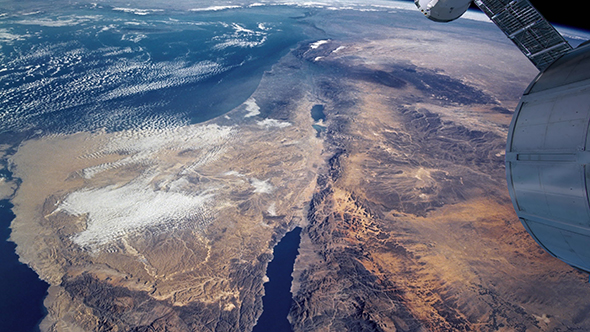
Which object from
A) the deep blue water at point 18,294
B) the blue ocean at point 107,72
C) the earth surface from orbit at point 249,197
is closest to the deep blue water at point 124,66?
the blue ocean at point 107,72

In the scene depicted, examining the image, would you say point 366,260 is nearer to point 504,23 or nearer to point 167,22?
point 504,23

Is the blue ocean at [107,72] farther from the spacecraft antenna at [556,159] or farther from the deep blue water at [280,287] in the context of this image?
the spacecraft antenna at [556,159]

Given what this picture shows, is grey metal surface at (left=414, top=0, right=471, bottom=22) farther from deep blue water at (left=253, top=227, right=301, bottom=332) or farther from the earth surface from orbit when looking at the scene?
deep blue water at (left=253, top=227, right=301, bottom=332)

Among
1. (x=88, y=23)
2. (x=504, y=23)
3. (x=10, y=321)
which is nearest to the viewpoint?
(x=504, y=23)

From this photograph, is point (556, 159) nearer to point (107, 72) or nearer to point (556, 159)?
point (556, 159)

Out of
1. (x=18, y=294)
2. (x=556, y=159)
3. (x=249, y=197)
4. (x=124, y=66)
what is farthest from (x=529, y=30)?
(x=124, y=66)

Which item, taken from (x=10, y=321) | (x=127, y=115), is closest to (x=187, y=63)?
(x=127, y=115)
